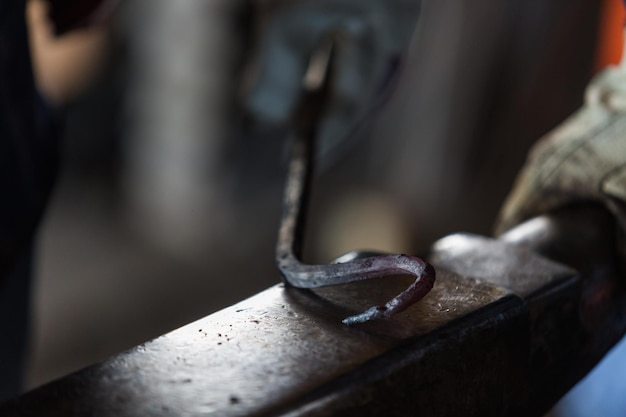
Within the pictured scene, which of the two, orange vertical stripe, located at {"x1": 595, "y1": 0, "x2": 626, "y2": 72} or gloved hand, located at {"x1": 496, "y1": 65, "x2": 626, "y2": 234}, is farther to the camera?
orange vertical stripe, located at {"x1": 595, "y1": 0, "x2": 626, "y2": 72}

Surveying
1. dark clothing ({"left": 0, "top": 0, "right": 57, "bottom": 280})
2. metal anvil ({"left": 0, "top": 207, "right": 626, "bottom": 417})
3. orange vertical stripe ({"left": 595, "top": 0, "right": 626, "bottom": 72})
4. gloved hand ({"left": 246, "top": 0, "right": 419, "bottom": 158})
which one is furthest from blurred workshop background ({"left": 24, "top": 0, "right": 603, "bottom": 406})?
metal anvil ({"left": 0, "top": 207, "right": 626, "bottom": 417})

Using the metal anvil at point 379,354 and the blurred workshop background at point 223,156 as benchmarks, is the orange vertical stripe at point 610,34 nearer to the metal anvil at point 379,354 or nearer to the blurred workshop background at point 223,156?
the blurred workshop background at point 223,156

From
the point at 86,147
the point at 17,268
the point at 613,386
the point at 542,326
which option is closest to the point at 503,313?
the point at 542,326

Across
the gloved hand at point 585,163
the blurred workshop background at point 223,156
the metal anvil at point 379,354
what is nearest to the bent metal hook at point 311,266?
the metal anvil at point 379,354

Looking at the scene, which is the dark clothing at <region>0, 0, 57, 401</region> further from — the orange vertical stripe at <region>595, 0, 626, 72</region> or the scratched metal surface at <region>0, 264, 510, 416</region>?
the orange vertical stripe at <region>595, 0, 626, 72</region>

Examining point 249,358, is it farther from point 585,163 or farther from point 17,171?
point 17,171

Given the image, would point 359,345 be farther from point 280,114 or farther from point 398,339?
point 280,114

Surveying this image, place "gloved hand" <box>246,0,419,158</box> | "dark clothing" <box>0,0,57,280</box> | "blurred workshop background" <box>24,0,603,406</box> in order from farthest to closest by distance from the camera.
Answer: "blurred workshop background" <box>24,0,603,406</box> → "gloved hand" <box>246,0,419,158</box> → "dark clothing" <box>0,0,57,280</box>
